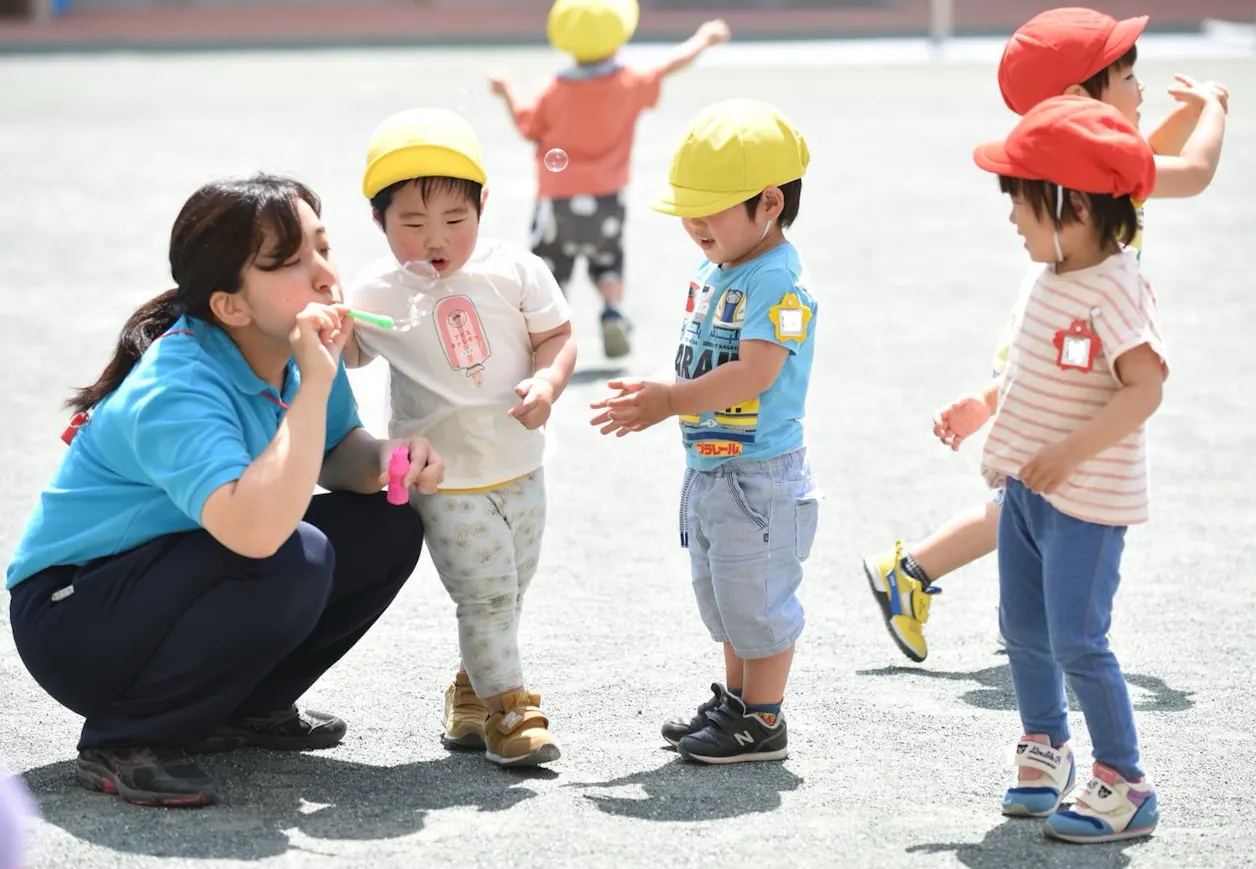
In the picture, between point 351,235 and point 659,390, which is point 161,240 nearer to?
point 351,235

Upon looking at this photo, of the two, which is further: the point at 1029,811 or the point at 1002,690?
the point at 1002,690

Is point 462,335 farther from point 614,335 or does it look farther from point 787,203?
point 614,335

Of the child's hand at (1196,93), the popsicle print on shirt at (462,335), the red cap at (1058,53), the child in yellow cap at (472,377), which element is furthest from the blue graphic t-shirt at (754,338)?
the child's hand at (1196,93)

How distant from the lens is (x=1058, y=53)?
12.0ft

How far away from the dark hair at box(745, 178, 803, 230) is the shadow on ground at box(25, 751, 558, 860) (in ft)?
3.61

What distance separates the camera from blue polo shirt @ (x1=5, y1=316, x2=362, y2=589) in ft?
9.62

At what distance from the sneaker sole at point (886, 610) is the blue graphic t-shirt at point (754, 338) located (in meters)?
0.67

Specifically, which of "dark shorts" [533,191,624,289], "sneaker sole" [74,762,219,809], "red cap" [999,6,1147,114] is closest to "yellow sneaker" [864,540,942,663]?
"red cap" [999,6,1147,114]

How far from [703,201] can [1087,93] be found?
970 millimetres

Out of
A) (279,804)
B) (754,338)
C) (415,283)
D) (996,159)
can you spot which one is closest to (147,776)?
(279,804)

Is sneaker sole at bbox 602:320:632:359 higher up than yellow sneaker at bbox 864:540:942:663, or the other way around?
sneaker sole at bbox 602:320:632:359

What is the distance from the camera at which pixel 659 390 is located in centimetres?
319

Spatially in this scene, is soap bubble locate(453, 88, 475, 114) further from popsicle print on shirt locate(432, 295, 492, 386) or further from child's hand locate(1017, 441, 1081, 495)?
child's hand locate(1017, 441, 1081, 495)

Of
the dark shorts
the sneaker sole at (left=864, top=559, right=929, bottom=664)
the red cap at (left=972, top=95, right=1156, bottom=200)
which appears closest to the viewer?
the red cap at (left=972, top=95, right=1156, bottom=200)
